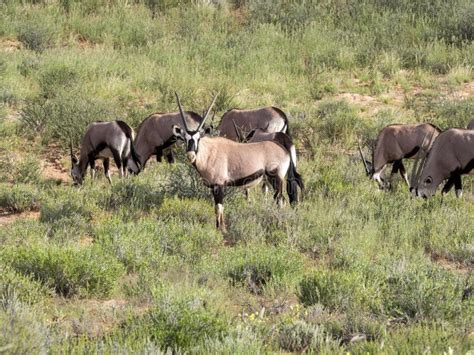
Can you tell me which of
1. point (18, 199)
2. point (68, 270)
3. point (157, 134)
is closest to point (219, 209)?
point (68, 270)

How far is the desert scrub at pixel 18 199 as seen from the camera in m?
10.7

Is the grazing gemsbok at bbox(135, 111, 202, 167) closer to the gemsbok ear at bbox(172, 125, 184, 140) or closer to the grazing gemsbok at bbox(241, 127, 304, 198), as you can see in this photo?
the grazing gemsbok at bbox(241, 127, 304, 198)

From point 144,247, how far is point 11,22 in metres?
16.8

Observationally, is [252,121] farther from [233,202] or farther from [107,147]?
[233,202]

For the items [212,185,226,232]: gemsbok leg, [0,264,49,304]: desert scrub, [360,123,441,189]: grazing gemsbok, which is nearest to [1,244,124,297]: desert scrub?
[0,264,49,304]: desert scrub

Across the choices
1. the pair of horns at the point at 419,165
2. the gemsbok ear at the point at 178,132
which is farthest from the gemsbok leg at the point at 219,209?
the pair of horns at the point at 419,165

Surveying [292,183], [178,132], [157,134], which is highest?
[178,132]

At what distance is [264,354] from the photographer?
4.79m

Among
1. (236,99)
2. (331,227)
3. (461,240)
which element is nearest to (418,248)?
(461,240)

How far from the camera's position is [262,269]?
7098 mm

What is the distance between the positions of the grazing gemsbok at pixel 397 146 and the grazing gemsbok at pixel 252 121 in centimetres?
190

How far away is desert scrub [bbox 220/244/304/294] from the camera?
22.6 ft

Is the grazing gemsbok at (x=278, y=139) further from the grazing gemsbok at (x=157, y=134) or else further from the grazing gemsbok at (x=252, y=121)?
the grazing gemsbok at (x=157, y=134)

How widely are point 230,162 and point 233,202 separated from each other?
3.49ft
